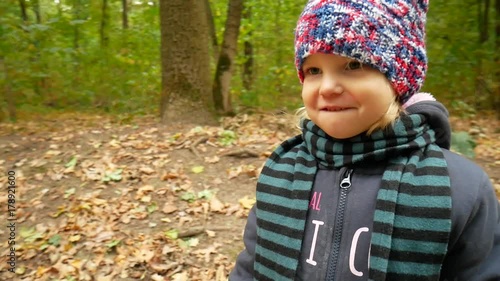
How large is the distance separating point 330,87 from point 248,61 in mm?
11026

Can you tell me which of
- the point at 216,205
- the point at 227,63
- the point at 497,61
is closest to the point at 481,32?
the point at 497,61

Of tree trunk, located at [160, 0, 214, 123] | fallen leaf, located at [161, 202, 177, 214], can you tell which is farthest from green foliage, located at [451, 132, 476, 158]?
tree trunk, located at [160, 0, 214, 123]

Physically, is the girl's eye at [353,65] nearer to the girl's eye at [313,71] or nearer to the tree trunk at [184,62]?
the girl's eye at [313,71]

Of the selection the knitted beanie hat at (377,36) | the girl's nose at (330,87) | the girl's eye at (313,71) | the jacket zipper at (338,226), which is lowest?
the jacket zipper at (338,226)

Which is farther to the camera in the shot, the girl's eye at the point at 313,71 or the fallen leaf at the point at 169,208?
the fallen leaf at the point at 169,208

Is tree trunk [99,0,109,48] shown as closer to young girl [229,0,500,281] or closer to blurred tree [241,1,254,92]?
blurred tree [241,1,254,92]

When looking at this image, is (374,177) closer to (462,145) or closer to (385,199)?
(385,199)

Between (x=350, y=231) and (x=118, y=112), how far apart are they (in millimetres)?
10309

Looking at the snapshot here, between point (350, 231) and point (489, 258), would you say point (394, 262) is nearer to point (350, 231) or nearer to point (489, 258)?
point (350, 231)

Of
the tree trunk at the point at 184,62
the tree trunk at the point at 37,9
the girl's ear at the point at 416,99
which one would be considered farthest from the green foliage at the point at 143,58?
the girl's ear at the point at 416,99

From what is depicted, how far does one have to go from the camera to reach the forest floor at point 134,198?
12.9ft

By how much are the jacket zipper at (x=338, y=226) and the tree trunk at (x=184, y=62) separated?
18.1ft

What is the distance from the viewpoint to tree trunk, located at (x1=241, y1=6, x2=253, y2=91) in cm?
Answer: 1129

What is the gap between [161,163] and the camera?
5.43m
